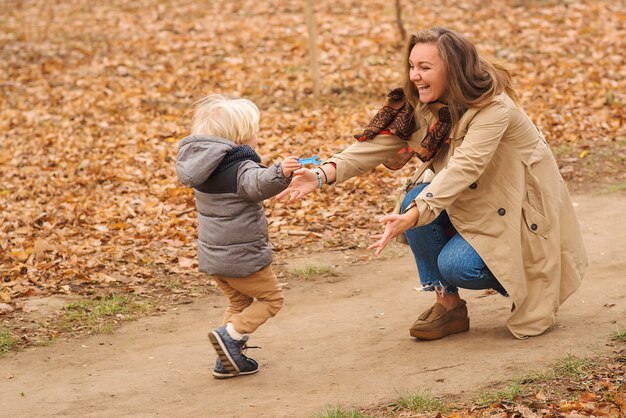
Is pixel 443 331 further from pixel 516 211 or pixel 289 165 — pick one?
pixel 289 165

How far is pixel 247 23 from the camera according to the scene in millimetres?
16328

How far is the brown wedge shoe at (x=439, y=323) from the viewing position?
4.82 m

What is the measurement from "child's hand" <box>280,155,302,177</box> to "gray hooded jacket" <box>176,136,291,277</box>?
0.33ft

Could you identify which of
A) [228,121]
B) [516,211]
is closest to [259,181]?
[228,121]

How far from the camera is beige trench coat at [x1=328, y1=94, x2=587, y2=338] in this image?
4.35 meters

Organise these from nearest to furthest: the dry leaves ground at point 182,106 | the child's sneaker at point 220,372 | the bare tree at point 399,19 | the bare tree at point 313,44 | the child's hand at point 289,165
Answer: the child's hand at point 289,165 → the child's sneaker at point 220,372 → the dry leaves ground at point 182,106 → the bare tree at point 313,44 → the bare tree at point 399,19

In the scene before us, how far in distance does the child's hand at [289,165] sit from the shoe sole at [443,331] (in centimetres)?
126

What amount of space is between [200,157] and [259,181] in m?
0.33

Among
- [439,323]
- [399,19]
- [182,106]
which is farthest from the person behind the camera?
[399,19]

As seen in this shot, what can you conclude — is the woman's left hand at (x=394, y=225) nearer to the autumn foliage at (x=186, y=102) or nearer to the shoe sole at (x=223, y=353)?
the shoe sole at (x=223, y=353)

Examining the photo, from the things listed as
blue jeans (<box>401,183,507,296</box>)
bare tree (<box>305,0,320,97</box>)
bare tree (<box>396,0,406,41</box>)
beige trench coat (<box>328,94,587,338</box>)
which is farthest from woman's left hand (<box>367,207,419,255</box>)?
bare tree (<box>396,0,406,41</box>)

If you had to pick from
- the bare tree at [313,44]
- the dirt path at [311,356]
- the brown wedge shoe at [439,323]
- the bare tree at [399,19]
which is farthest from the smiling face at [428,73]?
the bare tree at [399,19]

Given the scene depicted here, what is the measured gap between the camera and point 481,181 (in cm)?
Result: 449

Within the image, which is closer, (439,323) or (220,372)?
(220,372)
